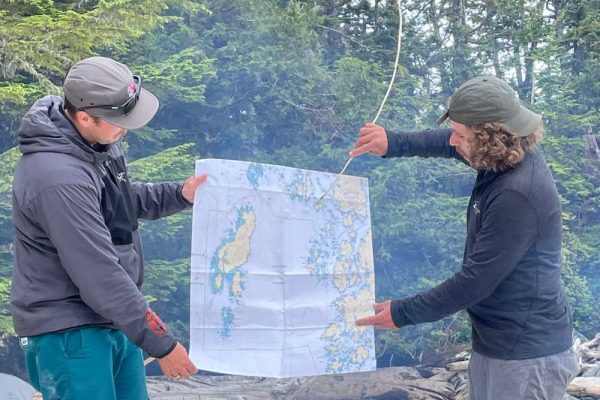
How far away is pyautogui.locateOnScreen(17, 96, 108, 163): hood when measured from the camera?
52.2 inches

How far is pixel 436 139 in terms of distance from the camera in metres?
1.73

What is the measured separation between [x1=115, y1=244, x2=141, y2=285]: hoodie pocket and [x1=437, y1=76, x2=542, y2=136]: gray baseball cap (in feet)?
2.53

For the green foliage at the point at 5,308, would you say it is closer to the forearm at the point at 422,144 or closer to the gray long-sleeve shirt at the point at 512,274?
the forearm at the point at 422,144

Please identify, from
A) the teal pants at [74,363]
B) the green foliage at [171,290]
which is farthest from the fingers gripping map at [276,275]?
the green foliage at [171,290]

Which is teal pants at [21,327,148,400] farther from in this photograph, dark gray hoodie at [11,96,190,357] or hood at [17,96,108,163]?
hood at [17,96,108,163]

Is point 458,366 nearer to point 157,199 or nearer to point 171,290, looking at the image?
point 171,290

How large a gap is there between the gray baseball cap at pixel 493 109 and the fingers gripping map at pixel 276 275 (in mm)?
423

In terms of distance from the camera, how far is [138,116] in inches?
54.7

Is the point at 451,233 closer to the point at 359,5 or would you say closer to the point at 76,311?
the point at 359,5

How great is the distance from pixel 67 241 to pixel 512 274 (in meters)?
0.91

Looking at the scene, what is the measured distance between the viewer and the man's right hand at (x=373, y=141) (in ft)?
5.77

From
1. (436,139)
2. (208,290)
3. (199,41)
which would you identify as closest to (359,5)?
(199,41)

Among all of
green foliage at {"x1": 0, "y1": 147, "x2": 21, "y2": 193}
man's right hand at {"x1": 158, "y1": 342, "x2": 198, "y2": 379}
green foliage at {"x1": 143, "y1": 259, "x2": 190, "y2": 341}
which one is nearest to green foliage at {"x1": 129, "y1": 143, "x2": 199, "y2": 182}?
green foliage at {"x1": 143, "y1": 259, "x2": 190, "y2": 341}

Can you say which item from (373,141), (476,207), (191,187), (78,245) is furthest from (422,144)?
(78,245)
